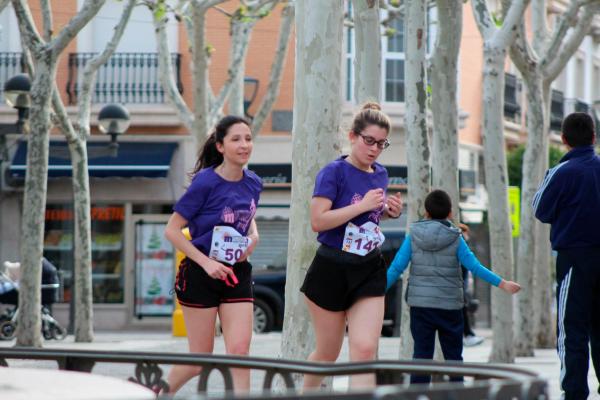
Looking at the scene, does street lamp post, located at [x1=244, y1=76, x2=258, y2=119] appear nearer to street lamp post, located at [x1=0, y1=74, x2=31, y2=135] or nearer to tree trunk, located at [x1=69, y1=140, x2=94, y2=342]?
street lamp post, located at [x1=0, y1=74, x2=31, y2=135]

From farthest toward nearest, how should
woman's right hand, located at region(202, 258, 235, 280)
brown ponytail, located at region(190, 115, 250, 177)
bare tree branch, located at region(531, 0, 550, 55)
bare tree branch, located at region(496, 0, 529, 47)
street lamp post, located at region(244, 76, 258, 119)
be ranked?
street lamp post, located at region(244, 76, 258, 119)
bare tree branch, located at region(531, 0, 550, 55)
bare tree branch, located at region(496, 0, 529, 47)
brown ponytail, located at region(190, 115, 250, 177)
woman's right hand, located at region(202, 258, 235, 280)

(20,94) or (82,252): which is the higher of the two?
(20,94)

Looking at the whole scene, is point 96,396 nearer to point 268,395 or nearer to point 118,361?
point 268,395

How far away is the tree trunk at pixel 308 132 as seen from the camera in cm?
950

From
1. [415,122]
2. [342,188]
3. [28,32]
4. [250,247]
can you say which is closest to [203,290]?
[250,247]

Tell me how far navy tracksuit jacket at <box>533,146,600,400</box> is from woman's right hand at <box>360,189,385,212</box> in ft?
5.70

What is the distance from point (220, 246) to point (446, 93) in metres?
6.88

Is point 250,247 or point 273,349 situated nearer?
point 250,247

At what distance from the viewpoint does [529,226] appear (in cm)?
2070

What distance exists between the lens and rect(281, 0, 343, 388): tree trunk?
9.50 metres

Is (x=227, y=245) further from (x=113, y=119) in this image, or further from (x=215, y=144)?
(x=113, y=119)

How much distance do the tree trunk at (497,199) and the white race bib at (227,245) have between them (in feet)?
A: 30.3

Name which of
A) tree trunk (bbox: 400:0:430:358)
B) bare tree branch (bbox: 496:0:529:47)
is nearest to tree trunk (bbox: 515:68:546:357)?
bare tree branch (bbox: 496:0:529:47)

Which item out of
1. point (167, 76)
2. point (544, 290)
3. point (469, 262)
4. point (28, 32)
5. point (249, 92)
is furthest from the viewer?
point (249, 92)
